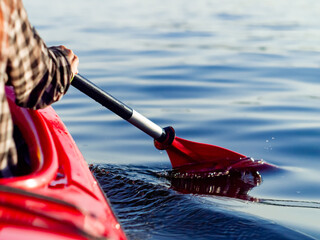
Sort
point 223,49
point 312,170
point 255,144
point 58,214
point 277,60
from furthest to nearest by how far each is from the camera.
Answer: point 223,49 → point 277,60 → point 255,144 → point 312,170 → point 58,214

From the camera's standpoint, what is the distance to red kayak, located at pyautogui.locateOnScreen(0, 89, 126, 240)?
171 centimetres

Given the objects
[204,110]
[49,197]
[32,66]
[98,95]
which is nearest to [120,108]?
[98,95]

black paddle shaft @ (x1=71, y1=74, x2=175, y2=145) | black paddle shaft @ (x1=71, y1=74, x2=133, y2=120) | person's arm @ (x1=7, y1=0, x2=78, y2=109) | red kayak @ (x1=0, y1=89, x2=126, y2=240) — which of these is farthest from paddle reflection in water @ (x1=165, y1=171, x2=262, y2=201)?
person's arm @ (x1=7, y1=0, x2=78, y2=109)

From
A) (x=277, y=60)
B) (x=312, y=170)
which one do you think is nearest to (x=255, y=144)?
(x=312, y=170)

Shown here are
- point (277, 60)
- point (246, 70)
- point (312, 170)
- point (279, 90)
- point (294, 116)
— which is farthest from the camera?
point (277, 60)

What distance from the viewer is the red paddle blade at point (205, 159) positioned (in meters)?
3.98

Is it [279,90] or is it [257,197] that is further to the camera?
[279,90]

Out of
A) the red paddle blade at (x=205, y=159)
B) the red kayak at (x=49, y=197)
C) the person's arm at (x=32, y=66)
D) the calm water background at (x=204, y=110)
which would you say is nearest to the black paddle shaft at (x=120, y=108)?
the red paddle blade at (x=205, y=159)

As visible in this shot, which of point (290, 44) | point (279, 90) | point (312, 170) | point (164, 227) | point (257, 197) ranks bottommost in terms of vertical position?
point (164, 227)

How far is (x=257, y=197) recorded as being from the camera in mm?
3516

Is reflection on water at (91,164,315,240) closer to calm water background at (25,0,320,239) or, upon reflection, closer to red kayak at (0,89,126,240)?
calm water background at (25,0,320,239)

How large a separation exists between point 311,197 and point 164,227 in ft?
3.41

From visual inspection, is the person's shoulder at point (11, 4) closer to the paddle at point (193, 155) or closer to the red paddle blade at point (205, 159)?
the paddle at point (193, 155)

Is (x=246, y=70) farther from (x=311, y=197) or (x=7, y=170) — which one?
(x=7, y=170)
